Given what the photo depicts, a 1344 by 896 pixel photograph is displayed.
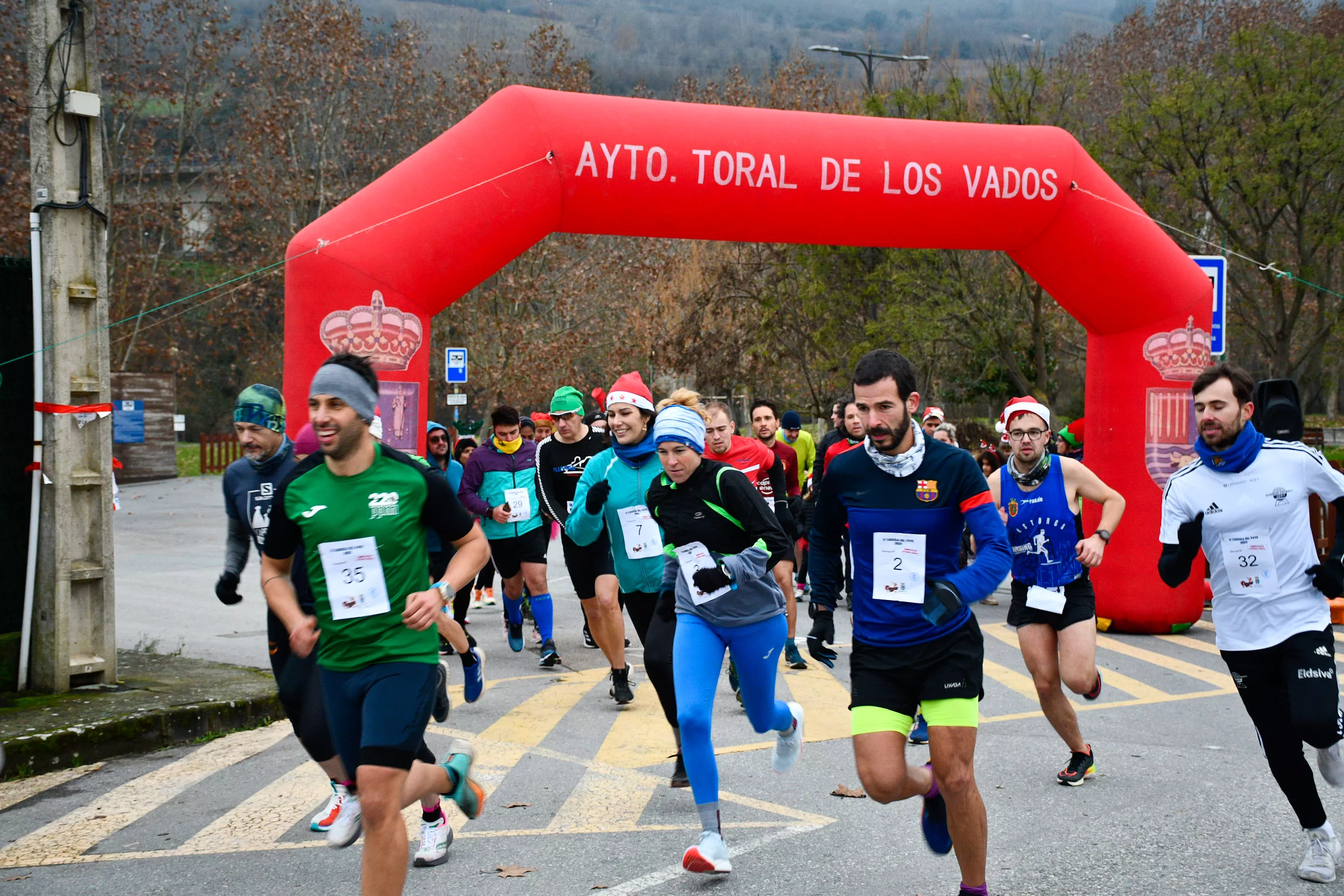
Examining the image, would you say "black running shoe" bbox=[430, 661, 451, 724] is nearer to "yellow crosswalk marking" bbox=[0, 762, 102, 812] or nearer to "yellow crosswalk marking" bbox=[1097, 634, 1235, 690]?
"yellow crosswalk marking" bbox=[0, 762, 102, 812]

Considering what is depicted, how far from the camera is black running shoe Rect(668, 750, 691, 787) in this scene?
630 cm

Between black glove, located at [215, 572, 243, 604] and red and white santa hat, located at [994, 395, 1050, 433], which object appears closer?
black glove, located at [215, 572, 243, 604]

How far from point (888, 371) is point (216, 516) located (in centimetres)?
2134

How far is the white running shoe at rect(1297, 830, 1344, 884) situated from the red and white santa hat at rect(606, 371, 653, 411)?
3.68 m

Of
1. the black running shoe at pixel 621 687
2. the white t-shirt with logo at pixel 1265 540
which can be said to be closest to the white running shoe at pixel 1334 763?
the white t-shirt with logo at pixel 1265 540

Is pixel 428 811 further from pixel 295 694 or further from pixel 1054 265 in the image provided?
pixel 1054 265

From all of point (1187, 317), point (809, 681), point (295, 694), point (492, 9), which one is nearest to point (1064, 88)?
point (1187, 317)

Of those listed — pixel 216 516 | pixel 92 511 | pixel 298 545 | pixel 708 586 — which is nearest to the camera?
pixel 298 545

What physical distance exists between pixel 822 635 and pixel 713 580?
0.72 meters

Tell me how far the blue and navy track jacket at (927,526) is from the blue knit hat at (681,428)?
3.49ft

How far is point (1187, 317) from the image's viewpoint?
11070 millimetres

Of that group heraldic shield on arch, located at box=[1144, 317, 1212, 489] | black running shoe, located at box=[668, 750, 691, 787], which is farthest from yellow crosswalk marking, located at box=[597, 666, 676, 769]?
heraldic shield on arch, located at box=[1144, 317, 1212, 489]

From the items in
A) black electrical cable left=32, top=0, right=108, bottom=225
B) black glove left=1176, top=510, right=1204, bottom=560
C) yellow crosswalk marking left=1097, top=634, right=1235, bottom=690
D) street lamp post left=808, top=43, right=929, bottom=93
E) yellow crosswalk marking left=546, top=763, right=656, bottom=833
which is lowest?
yellow crosswalk marking left=1097, top=634, right=1235, bottom=690

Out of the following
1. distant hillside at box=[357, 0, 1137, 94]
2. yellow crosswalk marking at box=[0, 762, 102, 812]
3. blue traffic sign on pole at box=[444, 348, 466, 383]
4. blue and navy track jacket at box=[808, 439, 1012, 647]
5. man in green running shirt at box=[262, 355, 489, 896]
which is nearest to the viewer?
man in green running shirt at box=[262, 355, 489, 896]
